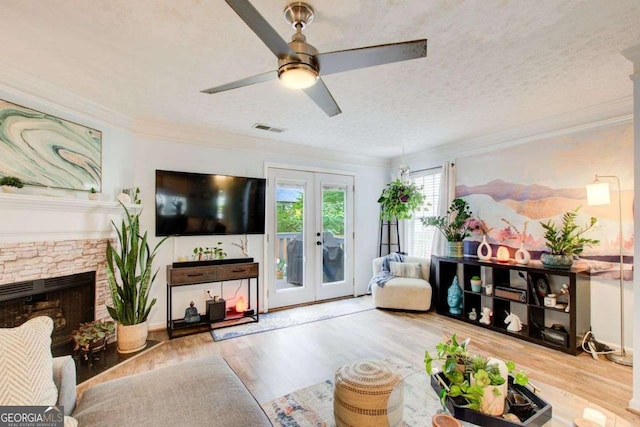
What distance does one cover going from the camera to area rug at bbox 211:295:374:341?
11.7ft

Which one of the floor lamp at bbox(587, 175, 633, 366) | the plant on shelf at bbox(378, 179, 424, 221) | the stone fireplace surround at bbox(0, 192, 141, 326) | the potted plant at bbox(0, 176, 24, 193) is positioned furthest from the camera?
the plant on shelf at bbox(378, 179, 424, 221)

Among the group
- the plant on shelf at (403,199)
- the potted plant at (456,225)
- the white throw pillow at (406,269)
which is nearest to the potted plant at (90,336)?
the white throw pillow at (406,269)

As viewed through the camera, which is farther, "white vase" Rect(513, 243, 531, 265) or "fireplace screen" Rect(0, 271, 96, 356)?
"white vase" Rect(513, 243, 531, 265)

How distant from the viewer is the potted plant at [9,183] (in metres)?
2.25

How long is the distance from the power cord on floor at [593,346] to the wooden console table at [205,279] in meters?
3.66

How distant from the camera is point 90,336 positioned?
2.77m

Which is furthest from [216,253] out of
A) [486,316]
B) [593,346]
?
[593,346]

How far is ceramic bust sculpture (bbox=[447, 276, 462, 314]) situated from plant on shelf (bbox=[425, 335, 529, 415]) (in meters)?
2.70

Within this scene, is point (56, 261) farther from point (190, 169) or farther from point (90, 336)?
point (190, 169)

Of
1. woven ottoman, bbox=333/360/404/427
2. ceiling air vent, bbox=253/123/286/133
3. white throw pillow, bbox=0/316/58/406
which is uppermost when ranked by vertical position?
ceiling air vent, bbox=253/123/286/133

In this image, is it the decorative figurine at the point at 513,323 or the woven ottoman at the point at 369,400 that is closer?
the woven ottoman at the point at 369,400

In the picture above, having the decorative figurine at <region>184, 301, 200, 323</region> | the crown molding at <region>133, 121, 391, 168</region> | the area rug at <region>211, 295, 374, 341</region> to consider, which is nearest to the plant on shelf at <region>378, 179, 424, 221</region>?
the crown molding at <region>133, 121, 391, 168</region>

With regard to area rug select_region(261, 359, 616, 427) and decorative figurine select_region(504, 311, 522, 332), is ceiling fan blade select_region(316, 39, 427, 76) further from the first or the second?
decorative figurine select_region(504, 311, 522, 332)

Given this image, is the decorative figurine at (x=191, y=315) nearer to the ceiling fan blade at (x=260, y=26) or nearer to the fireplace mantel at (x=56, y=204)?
the fireplace mantel at (x=56, y=204)
